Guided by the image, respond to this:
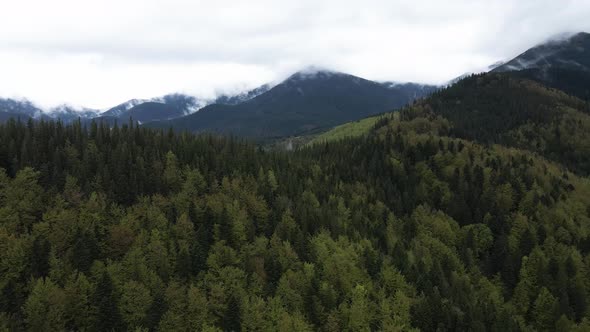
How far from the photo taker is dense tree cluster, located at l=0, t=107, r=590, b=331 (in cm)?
11988

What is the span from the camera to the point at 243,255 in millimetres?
147250

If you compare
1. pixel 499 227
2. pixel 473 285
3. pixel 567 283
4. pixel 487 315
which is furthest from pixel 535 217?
pixel 487 315

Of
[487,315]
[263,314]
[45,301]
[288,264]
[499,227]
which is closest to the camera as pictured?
[45,301]

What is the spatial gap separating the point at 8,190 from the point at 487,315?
524ft

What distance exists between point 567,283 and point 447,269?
1512 inches

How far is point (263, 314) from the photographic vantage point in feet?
401

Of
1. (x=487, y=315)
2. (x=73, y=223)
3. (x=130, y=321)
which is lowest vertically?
(x=487, y=315)

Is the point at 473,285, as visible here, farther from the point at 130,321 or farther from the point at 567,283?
the point at 130,321

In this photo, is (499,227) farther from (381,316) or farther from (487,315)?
(381,316)

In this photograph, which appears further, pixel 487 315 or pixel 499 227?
pixel 499 227

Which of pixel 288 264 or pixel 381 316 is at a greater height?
pixel 288 264

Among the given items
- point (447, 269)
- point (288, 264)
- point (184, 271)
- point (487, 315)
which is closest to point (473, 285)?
point (447, 269)

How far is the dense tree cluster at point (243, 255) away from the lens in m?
120

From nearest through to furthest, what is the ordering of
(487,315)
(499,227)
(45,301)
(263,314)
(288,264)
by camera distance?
1. (45,301)
2. (263,314)
3. (487,315)
4. (288,264)
5. (499,227)
